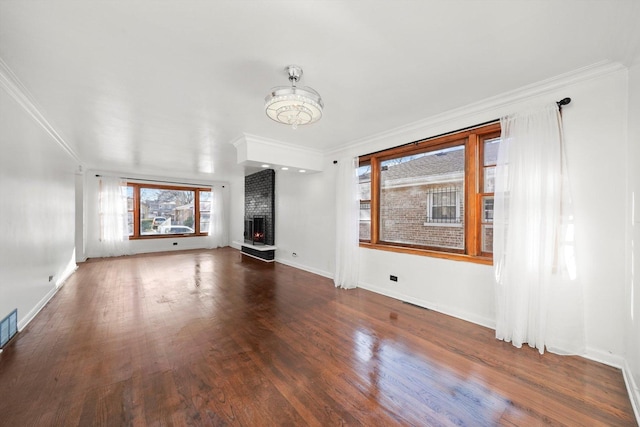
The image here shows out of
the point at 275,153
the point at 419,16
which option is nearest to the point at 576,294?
the point at 419,16

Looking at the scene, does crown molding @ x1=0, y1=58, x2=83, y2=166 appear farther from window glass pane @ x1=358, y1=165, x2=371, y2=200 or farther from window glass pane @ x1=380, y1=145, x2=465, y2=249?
window glass pane @ x1=380, y1=145, x2=465, y2=249

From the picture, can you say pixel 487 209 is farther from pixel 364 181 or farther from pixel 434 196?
pixel 364 181

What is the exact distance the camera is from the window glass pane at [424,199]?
11.0ft

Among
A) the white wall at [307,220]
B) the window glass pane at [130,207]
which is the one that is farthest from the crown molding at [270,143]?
the window glass pane at [130,207]

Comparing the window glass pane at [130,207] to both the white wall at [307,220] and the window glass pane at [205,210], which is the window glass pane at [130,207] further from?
the white wall at [307,220]

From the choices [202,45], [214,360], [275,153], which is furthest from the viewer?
[275,153]

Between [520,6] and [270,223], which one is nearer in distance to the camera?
[520,6]

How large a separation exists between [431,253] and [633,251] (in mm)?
1755

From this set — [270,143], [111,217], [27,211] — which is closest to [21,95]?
[27,211]

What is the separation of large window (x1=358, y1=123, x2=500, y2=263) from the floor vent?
14.2ft

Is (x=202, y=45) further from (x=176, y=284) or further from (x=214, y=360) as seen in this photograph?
(x=176, y=284)

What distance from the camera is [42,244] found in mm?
3398

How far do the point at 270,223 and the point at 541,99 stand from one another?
5.86m

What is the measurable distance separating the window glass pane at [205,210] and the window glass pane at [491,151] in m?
8.59
